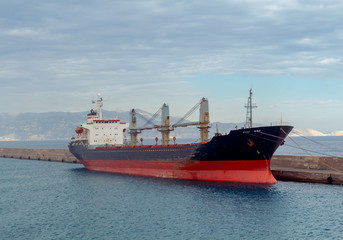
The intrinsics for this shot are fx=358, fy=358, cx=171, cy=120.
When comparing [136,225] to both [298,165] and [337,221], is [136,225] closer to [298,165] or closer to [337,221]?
[337,221]

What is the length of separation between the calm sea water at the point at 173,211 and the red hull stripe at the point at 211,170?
3.91 ft

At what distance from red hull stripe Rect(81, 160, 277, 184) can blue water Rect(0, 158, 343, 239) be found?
1217 millimetres

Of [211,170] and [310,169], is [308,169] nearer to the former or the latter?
[310,169]

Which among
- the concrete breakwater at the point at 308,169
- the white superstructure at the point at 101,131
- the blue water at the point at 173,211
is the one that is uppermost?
the white superstructure at the point at 101,131

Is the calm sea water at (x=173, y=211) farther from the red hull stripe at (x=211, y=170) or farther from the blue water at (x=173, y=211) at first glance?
the red hull stripe at (x=211, y=170)

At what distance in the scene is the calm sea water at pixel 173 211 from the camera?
23.6 m

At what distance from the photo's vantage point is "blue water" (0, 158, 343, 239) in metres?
23.6

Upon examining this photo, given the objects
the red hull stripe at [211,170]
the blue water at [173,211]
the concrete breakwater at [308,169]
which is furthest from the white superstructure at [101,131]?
the concrete breakwater at [308,169]

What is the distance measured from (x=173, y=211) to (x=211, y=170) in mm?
11329

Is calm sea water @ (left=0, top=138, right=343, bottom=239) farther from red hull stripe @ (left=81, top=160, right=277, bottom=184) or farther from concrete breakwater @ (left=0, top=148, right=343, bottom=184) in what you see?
concrete breakwater @ (left=0, top=148, right=343, bottom=184)

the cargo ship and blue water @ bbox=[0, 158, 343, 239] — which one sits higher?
the cargo ship

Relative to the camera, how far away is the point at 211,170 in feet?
127

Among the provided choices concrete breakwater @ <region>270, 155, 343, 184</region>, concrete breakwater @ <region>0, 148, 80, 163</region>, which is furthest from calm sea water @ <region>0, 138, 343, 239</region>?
concrete breakwater @ <region>0, 148, 80, 163</region>

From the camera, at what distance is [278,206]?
95.2 ft
